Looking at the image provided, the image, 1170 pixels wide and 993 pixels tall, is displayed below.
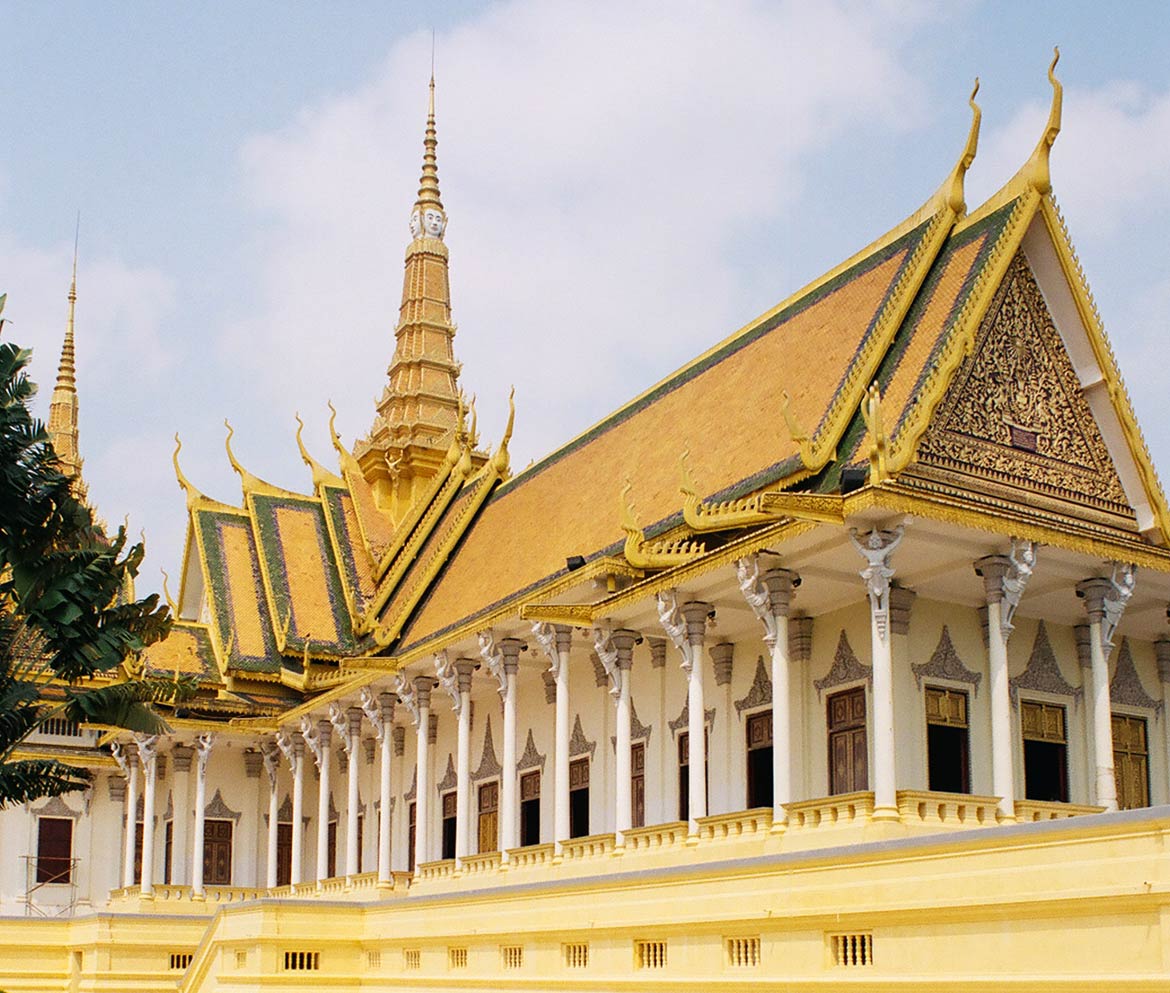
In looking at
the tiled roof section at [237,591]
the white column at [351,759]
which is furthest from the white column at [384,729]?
the tiled roof section at [237,591]

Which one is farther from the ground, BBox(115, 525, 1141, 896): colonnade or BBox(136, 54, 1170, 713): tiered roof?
BBox(136, 54, 1170, 713): tiered roof

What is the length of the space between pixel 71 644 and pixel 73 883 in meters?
15.3

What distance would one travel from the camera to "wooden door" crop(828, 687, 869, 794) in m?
17.0

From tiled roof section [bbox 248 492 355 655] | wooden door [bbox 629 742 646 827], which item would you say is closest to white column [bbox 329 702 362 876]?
tiled roof section [bbox 248 492 355 655]

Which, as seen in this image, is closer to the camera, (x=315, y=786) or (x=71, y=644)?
(x=71, y=644)

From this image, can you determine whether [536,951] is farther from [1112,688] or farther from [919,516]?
[1112,688]

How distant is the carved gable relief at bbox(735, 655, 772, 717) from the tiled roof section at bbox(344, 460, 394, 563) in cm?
1292

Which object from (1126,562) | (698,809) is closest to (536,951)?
(698,809)

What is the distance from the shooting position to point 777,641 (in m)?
15.9

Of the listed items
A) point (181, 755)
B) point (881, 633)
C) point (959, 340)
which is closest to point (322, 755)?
point (181, 755)

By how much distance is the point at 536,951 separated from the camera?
16219mm

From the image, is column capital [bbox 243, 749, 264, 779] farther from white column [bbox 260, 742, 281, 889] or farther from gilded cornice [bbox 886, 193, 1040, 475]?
gilded cornice [bbox 886, 193, 1040, 475]

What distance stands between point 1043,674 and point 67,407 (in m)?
37.4

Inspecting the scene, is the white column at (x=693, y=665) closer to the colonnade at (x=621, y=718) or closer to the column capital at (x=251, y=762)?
the colonnade at (x=621, y=718)
